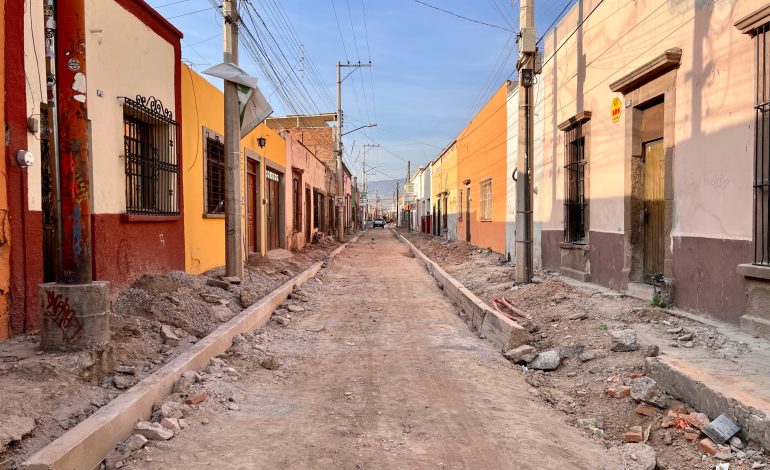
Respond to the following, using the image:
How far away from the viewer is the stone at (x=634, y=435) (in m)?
3.45

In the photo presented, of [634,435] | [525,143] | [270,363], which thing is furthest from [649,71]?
[270,363]

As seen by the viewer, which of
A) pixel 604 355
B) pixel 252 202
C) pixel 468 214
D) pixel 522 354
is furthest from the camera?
pixel 468 214

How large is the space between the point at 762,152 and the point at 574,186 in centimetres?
514

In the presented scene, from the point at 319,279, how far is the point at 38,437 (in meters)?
9.43

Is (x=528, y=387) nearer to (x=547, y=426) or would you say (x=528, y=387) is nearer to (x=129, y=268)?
(x=547, y=426)

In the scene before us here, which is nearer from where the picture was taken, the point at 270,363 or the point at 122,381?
the point at 122,381

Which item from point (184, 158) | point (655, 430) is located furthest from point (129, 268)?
point (655, 430)

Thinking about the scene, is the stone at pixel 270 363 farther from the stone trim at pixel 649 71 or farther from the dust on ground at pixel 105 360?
A: the stone trim at pixel 649 71

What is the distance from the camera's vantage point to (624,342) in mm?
4898

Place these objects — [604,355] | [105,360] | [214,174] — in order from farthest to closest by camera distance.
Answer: [214,174], [604,355], [105,360]

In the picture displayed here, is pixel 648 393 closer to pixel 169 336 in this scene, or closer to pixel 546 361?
pixel 546 361

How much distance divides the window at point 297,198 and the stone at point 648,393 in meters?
15.4

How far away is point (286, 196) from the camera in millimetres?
16438

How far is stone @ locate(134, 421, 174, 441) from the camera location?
3.25 meters
